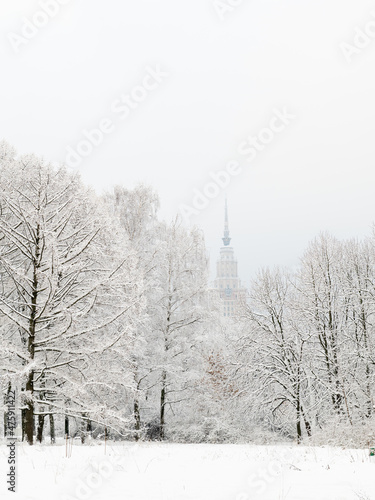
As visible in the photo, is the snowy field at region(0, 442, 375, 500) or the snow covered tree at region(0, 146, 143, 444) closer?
the snowy field at region(0, 442, 375, 500)

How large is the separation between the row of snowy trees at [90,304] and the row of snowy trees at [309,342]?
2.44m

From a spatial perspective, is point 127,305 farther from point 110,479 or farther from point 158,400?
point 158,400

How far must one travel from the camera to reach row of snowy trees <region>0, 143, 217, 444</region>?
36.2 ft

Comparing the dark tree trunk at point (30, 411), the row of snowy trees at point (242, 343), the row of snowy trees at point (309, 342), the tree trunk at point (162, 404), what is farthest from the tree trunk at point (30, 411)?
the row of snowy trees at point (309, 342)

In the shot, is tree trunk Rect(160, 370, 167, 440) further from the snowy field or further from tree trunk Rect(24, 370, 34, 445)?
the snowy field

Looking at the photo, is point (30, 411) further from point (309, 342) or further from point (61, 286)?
point (309, 342)

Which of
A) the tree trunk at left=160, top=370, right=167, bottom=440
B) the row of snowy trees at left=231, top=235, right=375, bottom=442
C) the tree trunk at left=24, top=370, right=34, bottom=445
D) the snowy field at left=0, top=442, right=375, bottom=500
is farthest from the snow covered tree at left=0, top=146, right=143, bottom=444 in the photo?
A: the row of snowy trees at left=231, top=235, right=375, bottom=442

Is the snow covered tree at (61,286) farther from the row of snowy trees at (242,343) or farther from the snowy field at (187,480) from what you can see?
the row of snowy trees at (242,343)

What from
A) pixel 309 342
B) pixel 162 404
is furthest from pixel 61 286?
pixel 309 342

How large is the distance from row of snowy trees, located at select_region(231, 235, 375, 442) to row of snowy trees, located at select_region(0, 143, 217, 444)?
2.44m

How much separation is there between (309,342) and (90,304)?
12363mm

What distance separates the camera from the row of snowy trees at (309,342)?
19.0 meters

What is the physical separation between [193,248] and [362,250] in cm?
847

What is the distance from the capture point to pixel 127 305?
1157 centimetres
